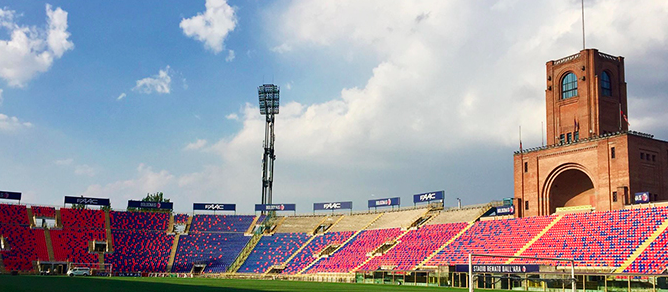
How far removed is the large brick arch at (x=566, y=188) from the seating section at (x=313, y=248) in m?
33.5

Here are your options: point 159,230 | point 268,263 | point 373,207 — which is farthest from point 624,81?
point 159,230

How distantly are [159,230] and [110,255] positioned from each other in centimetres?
1126

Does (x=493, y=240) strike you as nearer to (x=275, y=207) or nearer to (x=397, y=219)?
(x=397, y=219)

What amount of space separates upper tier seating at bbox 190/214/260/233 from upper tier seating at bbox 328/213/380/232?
1754cm

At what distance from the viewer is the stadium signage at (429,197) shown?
9825cm

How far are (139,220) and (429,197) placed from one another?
49.7m

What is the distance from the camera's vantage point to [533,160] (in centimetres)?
8062

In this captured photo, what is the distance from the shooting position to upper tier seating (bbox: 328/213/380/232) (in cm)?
10418

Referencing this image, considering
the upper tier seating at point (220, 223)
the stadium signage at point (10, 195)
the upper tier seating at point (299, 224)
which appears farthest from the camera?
the upper tier seating at point (220, 223)

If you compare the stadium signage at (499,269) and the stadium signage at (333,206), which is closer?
the stadium signage at (499,269)

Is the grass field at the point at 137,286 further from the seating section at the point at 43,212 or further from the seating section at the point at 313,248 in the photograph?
the seating section at the point at 43,212

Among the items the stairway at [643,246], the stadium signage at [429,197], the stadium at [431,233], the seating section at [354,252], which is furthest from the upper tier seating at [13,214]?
the stairway at [643,246]

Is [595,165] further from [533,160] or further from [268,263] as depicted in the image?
[268,263]

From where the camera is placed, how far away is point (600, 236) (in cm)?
6500
